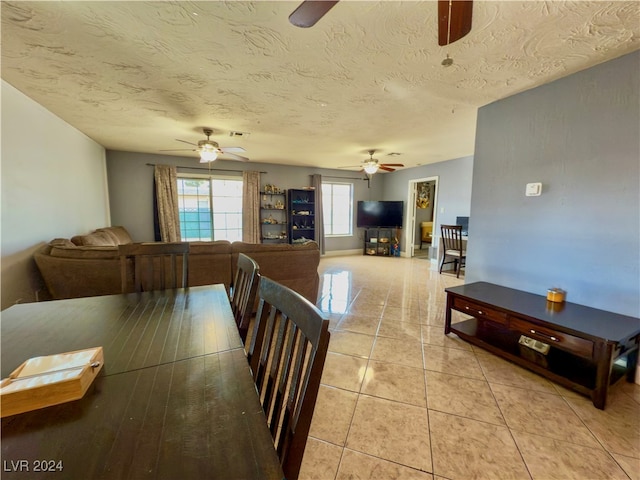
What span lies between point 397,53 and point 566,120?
5.00 ft

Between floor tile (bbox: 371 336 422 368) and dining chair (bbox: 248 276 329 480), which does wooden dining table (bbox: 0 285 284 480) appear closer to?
dining chair (bbox: 248 276 329 480)

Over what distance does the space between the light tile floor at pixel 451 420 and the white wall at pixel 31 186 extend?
114 inches

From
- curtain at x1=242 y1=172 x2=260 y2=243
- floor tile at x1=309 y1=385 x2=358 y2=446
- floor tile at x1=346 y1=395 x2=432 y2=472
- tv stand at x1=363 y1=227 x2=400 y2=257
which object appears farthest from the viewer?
tv stand at x1=363 y1=227 x2=400 y2=257

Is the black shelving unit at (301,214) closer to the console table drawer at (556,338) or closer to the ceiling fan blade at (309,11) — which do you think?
the console table drawer at (556,338)

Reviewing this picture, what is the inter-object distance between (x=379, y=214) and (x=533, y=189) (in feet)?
15.1

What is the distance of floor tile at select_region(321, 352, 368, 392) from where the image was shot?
6.05 feet

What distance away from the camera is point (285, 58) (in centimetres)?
189

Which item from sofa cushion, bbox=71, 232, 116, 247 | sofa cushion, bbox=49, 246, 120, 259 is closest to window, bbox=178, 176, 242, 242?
sofa cushion, bbox=71, 232, 116, 247

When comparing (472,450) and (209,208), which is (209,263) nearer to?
(472,450)

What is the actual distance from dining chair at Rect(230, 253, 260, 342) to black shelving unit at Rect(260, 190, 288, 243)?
4633 mm

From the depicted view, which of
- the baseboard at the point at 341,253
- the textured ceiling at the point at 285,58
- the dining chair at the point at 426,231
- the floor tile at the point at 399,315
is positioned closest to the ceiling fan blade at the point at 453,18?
the textured ceiling at the point at 285,58

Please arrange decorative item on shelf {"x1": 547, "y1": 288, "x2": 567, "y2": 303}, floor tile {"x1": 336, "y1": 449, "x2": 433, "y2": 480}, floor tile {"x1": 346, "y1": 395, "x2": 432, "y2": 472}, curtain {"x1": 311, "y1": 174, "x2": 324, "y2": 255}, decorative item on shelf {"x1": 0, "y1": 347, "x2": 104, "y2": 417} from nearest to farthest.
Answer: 1. decorative item on shelf {"x1": 0, "y1": 347, "x2": 104, "y2": 417}
2. floor tile {"x1": 336, "y1": 449, "x2": 433, "y2": 480}
3. floor tile {"x1": 346, "y1": 395, "x2": 432, "y2": 472}
4. decorative item on shelf {"x1": 547, "y1": 288, "x2": 567, "y2": 303}
5. curtain {"x1": 311, "y1": 174, "x2": 324, "y2": 255}

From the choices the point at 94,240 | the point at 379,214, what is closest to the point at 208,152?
the point at 94,240

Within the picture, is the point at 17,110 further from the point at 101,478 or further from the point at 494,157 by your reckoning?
the point at 494,157
